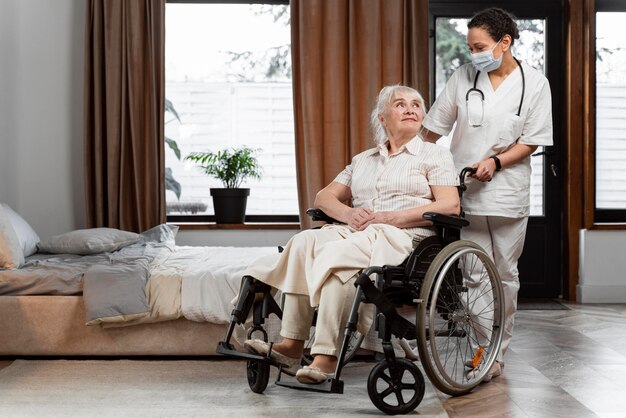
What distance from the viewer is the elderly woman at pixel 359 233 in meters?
2.83

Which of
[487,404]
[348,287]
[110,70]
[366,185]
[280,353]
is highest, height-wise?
[110,70]

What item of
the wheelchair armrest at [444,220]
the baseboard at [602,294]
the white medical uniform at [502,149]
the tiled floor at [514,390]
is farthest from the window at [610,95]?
the wheelchair armrest at [444,220]

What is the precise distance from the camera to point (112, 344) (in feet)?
11.9

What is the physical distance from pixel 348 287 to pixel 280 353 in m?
0.32

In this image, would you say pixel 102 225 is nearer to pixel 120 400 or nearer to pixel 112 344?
pixel 112 344

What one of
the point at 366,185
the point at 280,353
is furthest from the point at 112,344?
the point at 366,185

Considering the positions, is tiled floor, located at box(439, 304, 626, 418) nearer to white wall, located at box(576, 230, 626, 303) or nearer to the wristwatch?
white wall, located at box(576, 230, 626, 303)

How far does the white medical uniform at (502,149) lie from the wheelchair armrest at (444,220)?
0.35 m

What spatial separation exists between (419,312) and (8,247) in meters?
1.88

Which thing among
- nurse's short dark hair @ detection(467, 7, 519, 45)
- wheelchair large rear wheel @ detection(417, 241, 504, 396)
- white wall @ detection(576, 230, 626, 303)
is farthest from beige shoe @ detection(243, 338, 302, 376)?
white wall @ detection(576, 230, 626, 303)

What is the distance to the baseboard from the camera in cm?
551

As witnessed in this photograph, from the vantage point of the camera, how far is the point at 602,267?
554 centimetres

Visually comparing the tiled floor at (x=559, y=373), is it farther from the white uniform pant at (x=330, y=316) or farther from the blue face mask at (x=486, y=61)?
the blue face mask at (x=486, y=61)

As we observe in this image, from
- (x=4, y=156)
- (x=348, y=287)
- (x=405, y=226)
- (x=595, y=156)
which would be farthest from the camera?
(x=595, y=156)
